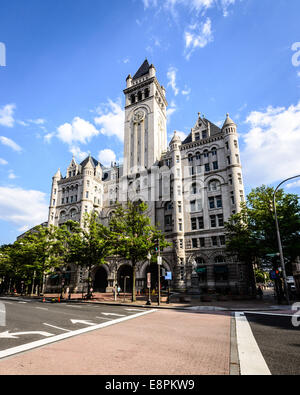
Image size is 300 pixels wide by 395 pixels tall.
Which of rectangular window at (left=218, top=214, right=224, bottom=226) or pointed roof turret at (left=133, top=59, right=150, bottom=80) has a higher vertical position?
pointed roof turret at (left=133, top=59, right=150, bottom=80)

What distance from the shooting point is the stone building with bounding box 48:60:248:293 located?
36.8 meters

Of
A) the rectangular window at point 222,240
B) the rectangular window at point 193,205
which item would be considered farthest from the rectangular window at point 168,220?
the rectangular window at point 222,240

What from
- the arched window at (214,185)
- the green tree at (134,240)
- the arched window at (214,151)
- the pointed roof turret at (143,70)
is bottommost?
the green tree at (134,240)

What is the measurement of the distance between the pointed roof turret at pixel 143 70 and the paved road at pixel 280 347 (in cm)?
6267

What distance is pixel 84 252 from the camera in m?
32.8

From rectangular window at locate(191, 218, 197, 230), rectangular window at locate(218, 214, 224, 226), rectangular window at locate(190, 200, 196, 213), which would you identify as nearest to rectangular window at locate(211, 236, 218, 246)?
rectangular window at locate(218, 214, 224, 226)

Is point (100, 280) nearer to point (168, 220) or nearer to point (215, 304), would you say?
point (168, 220)

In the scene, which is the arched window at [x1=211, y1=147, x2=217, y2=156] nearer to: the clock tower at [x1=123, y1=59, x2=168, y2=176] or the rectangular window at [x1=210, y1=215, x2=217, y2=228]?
the rectangular window at [x1=210, y1=215, x2=217, y2=228]

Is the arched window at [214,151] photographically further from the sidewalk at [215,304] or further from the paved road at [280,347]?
the paved road at [280,347]

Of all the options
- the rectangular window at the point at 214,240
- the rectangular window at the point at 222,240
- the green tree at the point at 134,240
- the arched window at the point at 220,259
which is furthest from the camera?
the rectangular window at the point at 214,240

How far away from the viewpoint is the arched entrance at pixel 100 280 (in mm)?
47100

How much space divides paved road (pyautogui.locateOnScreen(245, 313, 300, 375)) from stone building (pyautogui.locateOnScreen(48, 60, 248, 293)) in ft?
70.3

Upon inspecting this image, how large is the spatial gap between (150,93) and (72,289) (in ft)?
154
